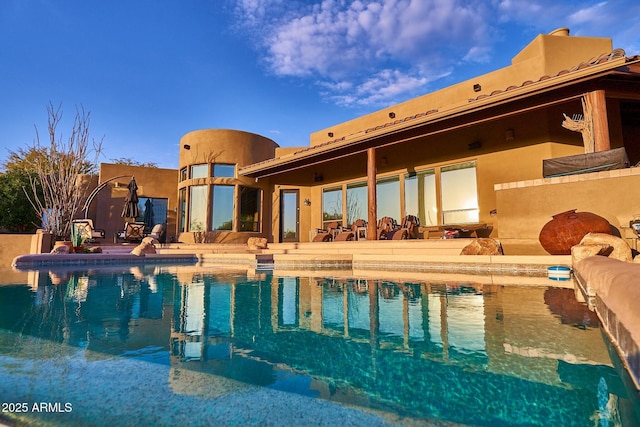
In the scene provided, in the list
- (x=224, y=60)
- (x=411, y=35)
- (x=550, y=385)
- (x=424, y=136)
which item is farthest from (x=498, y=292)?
(x=224, y=60)

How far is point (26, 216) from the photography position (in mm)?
17266

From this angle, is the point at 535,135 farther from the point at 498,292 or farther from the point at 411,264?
the point at 498,292

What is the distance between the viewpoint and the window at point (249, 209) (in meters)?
16.7

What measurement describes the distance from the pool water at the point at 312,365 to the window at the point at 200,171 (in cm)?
1336

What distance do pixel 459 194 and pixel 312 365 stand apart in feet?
31.9

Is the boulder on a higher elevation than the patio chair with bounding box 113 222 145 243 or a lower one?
lower

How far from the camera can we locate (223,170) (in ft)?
54.6

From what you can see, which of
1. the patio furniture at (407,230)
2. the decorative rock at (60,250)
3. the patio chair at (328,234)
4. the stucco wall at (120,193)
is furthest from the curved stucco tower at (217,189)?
the patio furniture at (407,230)

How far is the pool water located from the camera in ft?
4.58

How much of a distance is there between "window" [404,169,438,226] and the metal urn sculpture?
4.45 meters

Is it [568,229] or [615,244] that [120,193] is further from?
[615,244]

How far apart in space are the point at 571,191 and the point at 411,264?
354 centimetres

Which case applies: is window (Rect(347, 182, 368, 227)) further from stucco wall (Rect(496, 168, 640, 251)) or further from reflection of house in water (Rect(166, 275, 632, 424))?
reflection of house in water (Rect(166, 275, 632, 424))

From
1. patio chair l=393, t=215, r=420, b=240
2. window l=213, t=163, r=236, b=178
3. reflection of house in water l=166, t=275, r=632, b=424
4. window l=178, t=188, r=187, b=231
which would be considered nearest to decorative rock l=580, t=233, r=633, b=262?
reflection of house in water l=166, t=275, r=632, b=424
